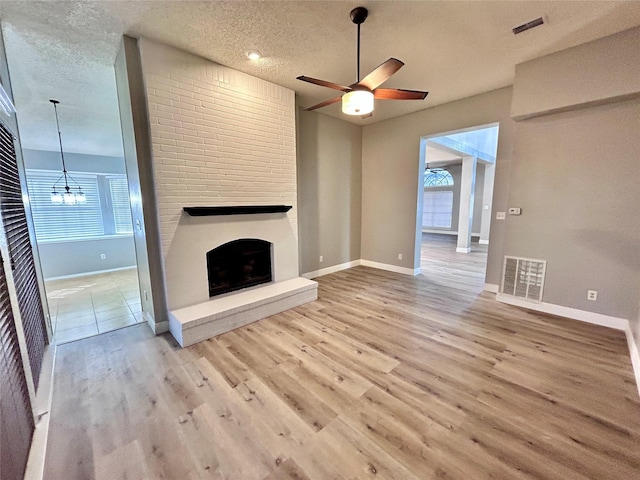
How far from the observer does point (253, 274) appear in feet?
12.0

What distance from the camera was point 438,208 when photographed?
37.3 feet

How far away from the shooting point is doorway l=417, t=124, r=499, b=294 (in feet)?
16.5

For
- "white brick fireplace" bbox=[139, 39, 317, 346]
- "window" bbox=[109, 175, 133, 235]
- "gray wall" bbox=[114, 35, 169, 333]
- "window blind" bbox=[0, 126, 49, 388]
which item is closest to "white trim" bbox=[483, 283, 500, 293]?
"white brick fireplace" bbox=[139, 39, 317, 346]

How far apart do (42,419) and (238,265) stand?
2.09 metres

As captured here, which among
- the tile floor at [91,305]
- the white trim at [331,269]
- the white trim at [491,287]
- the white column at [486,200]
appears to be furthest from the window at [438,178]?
the tile floor at [91,305]

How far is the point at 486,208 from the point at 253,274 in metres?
8.05

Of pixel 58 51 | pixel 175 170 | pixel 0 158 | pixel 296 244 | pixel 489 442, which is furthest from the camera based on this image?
pixel 296 244

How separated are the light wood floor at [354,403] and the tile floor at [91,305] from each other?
0.41 meters

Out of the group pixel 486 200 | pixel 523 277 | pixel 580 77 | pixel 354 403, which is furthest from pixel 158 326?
pixel 486 200

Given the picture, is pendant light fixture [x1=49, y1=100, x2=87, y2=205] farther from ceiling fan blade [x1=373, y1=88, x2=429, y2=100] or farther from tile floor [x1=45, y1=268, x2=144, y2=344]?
ceiling fan blade [x1=373, y1=88, x2=429, y2=100]

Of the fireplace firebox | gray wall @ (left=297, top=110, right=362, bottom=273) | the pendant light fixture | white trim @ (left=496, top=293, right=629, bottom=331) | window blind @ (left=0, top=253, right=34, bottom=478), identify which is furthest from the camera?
the pendant light fixture

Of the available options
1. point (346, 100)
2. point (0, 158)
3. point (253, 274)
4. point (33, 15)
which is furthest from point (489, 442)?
point (33, 15)

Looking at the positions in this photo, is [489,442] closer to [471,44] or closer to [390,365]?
[390,365]

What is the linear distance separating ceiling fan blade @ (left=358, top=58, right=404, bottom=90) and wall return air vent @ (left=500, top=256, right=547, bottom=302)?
2933 mm
